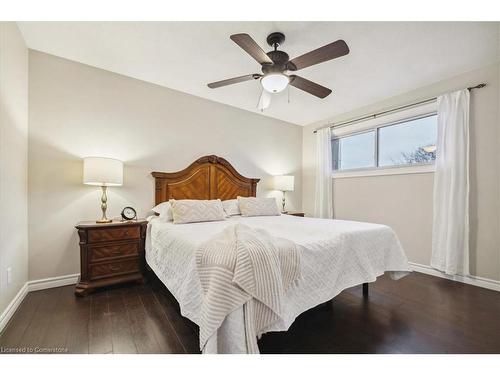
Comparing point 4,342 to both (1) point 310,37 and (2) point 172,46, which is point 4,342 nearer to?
(2) point 172,46

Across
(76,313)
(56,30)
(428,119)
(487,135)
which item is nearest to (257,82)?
(56,30)

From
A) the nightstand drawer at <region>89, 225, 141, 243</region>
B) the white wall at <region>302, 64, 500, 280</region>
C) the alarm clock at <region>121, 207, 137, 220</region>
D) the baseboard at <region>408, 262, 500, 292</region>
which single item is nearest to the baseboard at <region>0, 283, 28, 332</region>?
the nightstand drawer at <region>89, 225, 141, 243</region>

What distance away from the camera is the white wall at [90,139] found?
2.39 m

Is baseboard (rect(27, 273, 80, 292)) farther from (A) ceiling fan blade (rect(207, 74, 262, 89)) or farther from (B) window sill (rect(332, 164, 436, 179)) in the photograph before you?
(B) window sill (rect(332, 164, 436, 179))

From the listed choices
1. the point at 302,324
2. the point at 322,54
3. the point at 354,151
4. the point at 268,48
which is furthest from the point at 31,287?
the point at 354,151

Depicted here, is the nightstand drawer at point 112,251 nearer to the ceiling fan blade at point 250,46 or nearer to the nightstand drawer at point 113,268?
the nightstand drawer at point 113,268

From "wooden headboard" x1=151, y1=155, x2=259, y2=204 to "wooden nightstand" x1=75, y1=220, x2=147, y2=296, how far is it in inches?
26.7

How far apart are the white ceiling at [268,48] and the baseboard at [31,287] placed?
241 cm

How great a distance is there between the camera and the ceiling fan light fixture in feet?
6.32

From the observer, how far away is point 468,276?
2604 millimetres

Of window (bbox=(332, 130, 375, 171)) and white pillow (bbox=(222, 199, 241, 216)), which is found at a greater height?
window (bbox=(332, 130, 375, 171))

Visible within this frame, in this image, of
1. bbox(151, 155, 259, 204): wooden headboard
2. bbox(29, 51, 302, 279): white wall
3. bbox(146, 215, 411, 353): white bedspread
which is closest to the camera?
bbox(146, 215, 411, 353): white bedspread

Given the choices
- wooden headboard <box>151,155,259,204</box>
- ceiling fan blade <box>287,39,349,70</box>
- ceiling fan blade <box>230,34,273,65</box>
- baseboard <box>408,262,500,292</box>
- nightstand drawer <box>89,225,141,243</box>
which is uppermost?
ceiling fan blade <box>230,34,273,65</box>

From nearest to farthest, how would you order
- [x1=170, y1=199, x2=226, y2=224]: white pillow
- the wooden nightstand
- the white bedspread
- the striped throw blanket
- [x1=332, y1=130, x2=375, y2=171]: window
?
the striped throw blanket → the white bedspread → the wooden nightstand → [x1=170, y1=199, x2=226, y2=224]: white pillow → [x1=332, y1=130, x2=375, y2=171]: window
